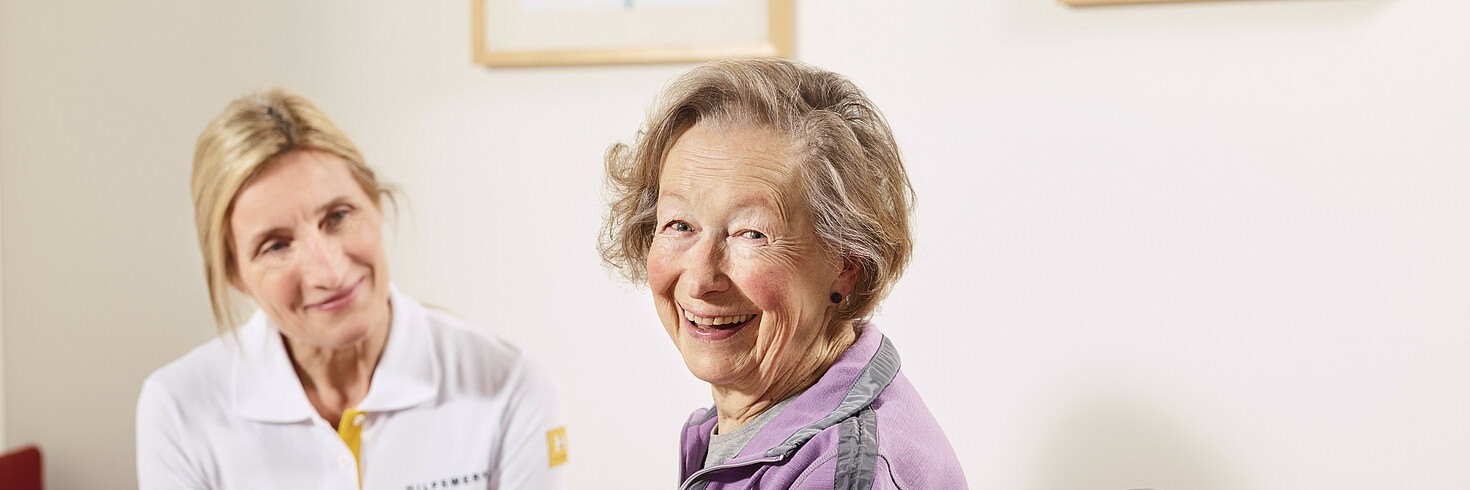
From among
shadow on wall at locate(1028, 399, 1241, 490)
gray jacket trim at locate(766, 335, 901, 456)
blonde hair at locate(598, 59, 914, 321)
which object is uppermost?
blonde hair at locate(598, 59, 914, 321)

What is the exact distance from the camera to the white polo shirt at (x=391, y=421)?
1.69m

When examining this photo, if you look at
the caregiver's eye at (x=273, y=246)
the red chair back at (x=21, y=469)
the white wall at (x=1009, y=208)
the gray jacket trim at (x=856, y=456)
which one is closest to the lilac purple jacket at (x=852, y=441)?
the gray jacket trim at (x=856, y=456)

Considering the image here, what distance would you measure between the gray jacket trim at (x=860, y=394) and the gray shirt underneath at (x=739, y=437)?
0.34 feet

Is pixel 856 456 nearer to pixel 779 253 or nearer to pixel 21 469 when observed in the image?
pixel 779 253

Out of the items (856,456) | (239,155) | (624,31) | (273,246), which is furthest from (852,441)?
(239,155)

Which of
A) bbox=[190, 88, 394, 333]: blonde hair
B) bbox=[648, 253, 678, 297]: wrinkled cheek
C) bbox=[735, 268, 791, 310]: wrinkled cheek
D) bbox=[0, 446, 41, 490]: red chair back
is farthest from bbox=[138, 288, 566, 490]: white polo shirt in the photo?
bbox=[735, 268, 791, 310]: wrinkled cheek

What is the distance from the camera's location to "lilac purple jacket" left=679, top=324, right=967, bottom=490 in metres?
0.99

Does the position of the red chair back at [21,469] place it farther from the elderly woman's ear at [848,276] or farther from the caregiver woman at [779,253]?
the elderly woman's ear at [848,276]

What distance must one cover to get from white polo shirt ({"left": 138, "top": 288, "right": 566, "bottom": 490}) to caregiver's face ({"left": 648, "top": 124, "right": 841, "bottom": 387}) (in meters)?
0.65

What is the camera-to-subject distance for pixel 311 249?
5.34ft

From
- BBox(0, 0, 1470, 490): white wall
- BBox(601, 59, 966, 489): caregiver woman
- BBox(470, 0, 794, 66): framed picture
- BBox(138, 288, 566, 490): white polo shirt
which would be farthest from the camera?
BBox(138, 288, 566, 490): white polo shirt

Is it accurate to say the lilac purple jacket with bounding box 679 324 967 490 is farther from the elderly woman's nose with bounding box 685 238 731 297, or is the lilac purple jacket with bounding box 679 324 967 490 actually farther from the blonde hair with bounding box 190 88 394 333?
the blonde hair with bounding box 190 88 394 333

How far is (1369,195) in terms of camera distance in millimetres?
1407

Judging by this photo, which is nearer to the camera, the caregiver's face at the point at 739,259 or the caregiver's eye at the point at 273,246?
the caregiver's face at the point at 739,259
